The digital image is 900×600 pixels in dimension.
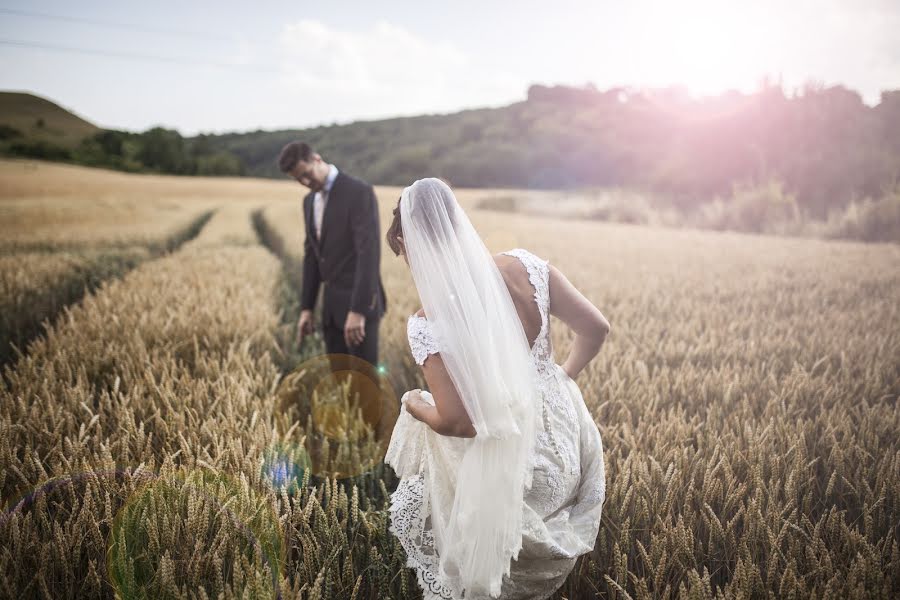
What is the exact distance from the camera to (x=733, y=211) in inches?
500

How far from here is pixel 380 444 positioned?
2.69 metres

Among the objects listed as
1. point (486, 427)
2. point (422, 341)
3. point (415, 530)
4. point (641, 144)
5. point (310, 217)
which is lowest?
point (415, 530)

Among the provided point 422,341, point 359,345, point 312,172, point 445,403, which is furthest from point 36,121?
point 445,403

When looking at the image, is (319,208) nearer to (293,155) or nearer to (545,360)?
(293,155)

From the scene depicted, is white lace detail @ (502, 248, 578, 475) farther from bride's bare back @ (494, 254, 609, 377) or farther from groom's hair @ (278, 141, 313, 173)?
groom's hair @ (278, 141, 313, 173)

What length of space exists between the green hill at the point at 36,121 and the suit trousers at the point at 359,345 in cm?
819

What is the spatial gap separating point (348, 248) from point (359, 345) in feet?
2.20

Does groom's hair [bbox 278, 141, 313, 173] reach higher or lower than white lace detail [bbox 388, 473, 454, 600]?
higher

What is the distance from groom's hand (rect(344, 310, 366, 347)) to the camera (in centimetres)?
299

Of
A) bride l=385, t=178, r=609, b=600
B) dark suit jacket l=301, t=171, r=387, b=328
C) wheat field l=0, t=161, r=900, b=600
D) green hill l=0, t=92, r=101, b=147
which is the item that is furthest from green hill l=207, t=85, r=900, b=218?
green hill l=0, t=92, r=101, b=147

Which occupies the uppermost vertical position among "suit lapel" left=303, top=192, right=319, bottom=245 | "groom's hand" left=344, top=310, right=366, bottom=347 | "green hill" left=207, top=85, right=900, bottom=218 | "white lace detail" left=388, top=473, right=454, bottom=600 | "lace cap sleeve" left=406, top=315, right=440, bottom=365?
"green hill" left=207, top=85, right=900, bottom=218

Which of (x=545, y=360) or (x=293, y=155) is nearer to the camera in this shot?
(x=545, y=360)

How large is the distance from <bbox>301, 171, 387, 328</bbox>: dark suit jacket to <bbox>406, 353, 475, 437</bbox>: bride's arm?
1.70m

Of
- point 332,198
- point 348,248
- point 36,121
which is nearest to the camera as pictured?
point 332,198
